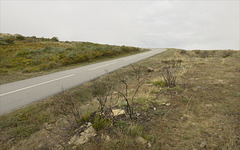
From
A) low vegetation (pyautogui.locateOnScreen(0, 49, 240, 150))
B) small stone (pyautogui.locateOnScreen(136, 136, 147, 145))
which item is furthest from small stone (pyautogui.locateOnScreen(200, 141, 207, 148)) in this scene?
small stone (pyautogui.locateOnScreen(136, 136, 147, 145))

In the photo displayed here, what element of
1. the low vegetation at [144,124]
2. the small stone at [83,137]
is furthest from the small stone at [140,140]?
the small stone at [83,137]

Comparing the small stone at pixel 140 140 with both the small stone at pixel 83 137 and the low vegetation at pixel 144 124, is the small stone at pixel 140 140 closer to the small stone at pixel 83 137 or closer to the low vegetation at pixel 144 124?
the low vegetation at pixel 144 124

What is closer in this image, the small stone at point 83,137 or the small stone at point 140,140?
the small stone at point 140,140

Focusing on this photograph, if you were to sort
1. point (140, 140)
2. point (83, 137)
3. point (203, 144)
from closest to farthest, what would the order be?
point (203, 144) < point (140, 140) < point (83, 137)

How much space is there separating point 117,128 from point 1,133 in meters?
2.66

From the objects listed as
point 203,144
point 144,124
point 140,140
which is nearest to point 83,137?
point 140,140

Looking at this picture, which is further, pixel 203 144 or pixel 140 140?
pixel 140 140

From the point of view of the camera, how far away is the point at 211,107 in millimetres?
2916

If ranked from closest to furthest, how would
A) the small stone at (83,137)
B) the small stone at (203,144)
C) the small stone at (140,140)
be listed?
the small stone at (203,144) < the small stone at (140,140) < the small stone at (83,137)

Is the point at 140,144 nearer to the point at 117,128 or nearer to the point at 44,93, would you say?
the point at 117,128

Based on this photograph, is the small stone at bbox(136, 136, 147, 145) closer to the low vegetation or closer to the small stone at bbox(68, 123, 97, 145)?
the low vegetation

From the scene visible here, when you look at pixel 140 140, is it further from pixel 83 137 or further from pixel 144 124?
pixel 83 137

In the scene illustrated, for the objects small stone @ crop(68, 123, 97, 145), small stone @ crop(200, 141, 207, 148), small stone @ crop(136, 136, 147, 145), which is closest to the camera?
small stone @ crop(200, 141, 207, 148)

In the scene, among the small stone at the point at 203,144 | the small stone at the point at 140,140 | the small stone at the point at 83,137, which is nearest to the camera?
the small stone at the point at 203,144
